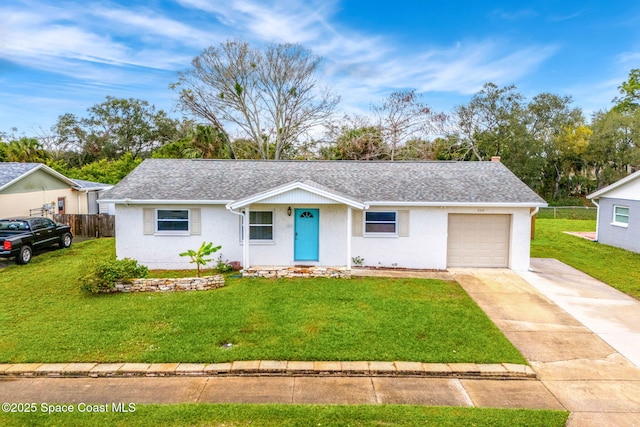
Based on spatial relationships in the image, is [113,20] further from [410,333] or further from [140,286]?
[410,333]

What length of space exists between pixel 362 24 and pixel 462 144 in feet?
65.9

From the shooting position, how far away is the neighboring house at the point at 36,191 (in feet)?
64.8

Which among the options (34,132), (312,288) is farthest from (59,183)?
(34,132)

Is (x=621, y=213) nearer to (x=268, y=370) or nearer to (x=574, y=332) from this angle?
(x=574, y=332)

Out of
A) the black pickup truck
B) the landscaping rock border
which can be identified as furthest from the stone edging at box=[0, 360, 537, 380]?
the black pickup truck

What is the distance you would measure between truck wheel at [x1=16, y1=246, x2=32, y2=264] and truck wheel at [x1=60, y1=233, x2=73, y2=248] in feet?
8.09

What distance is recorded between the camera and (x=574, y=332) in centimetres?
861

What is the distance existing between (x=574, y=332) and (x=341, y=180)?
30.9 feet

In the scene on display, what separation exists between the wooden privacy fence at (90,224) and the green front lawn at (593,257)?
21240mm

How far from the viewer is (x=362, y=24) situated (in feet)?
78.2

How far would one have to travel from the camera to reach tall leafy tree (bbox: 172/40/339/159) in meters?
35.1

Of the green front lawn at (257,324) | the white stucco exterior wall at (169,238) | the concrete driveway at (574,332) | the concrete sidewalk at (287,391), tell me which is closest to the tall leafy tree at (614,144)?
the concrete driveway at (574,332)

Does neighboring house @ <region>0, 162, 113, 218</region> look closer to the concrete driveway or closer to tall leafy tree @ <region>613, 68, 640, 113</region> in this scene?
the concrete driveway

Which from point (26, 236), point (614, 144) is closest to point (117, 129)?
point (26, 236)
